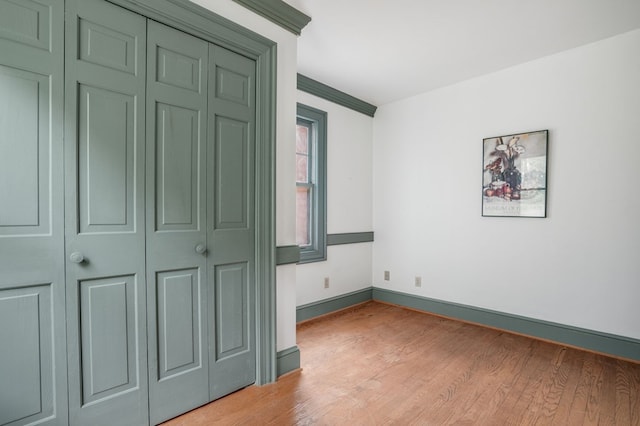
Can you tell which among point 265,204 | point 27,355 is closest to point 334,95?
point 265,204

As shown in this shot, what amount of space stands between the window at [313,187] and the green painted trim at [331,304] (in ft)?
1.68

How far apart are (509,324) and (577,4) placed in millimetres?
2657

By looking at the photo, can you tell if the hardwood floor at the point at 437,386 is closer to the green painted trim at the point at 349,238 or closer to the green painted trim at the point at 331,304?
the green painted trim at the point at 331,304

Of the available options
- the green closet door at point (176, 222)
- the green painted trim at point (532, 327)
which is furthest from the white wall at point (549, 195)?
the green closet door at point (176, 222)

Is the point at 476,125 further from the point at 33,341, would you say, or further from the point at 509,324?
the point at 33,341

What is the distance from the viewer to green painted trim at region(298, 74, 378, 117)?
331cm

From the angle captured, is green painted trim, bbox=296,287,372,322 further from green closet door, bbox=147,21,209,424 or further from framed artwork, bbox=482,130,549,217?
framed artwork, bbox=482,130,549,217

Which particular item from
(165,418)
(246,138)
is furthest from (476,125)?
(165,418)

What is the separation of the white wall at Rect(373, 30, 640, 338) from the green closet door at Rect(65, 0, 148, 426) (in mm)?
2973

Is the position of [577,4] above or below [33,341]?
above

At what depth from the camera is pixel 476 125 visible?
3291 mm

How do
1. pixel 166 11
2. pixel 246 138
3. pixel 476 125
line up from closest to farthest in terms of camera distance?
pixel 166 11, pixel 246 138, pixel 476 125

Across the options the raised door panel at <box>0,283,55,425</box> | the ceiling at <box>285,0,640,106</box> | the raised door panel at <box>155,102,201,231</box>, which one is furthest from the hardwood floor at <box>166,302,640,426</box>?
the ceiling at <box>285,0,640,106</box>

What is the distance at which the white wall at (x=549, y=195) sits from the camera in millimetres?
2510
